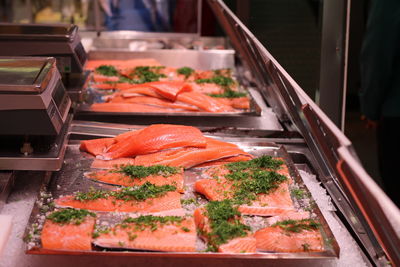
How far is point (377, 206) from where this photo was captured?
3.65 ft

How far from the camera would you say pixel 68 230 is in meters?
1.83

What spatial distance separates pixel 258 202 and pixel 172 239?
46 centimetres

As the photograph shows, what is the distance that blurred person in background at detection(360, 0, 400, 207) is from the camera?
2883 millimetres

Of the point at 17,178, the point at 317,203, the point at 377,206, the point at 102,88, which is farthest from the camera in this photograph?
the point at 102,88

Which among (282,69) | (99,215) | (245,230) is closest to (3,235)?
(99,215)

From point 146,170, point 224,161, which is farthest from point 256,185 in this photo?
point 146,170

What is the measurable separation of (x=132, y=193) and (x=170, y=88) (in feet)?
4.98

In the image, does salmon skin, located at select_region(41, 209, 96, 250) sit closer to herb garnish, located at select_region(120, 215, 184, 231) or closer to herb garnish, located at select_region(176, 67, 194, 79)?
herb garnish, located at select_region(120, 215, 184, 231)

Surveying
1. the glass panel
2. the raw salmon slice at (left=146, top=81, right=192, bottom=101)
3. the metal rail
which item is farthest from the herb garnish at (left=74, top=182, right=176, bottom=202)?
the glass panel

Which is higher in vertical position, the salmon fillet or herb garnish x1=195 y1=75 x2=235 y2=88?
the salmon fillet

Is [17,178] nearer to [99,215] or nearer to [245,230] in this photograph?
[99,215]

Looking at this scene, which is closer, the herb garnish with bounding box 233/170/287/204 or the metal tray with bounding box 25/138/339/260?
the metal tray with bounding box 25/138/339/260

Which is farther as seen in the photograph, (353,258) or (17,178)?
(17,178)

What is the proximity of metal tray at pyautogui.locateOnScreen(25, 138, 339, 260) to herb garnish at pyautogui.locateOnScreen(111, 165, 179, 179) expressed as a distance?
93mm
